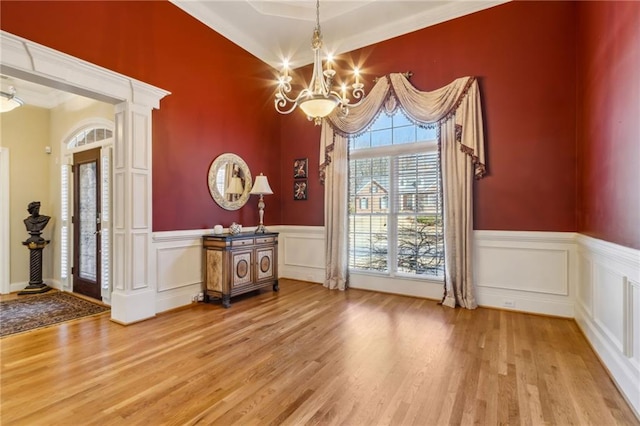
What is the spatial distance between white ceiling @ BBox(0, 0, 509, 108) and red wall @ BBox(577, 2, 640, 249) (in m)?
1.51

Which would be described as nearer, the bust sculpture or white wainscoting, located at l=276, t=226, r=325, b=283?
the bust sculpture

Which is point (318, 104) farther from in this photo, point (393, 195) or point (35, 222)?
point (35, 222)

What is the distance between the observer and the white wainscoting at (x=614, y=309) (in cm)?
195

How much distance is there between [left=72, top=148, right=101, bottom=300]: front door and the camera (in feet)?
14.3

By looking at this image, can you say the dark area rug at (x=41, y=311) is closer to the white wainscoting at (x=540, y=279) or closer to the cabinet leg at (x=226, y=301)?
the white wainscoting at (x=540, y=279)

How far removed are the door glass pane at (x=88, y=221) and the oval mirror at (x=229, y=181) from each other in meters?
1.76

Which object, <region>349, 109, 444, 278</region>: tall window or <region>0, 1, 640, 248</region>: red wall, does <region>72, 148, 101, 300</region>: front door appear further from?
<region>349, 109, 444, 278</region>: tall window

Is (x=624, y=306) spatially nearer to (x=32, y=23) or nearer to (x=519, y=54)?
(x=519, y=54)

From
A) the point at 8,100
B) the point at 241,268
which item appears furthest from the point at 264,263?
the point at 8,100

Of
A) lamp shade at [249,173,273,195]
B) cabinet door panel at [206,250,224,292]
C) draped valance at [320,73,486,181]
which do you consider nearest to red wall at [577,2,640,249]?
draped valance at [320,73,486,181]

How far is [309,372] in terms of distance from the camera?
2.31m

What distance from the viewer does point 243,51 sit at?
4.81m

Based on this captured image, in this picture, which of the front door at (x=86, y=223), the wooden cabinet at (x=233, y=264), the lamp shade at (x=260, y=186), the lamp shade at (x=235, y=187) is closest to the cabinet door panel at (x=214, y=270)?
the wooden cabinet at (x=233, y=264)

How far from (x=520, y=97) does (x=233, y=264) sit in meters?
4.20
